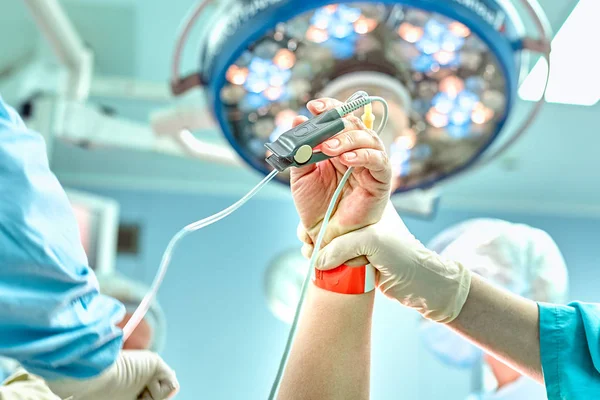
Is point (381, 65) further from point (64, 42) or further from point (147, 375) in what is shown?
point (64, 42)

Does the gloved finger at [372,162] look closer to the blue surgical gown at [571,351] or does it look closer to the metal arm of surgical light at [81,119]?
the blue surgical gown at [571,351]

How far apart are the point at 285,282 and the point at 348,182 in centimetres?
279

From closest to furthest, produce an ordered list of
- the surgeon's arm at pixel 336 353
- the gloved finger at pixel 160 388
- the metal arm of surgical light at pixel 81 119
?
1. the gloved finger at pixel 160 388
2. the surgeon's arm at pixel 336 353
3. the metal arm of surgical light at pixel 81 119

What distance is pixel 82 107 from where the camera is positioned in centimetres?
248

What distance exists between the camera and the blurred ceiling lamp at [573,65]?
263cm

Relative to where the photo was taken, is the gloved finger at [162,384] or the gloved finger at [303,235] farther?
the gloved finger at [303,235]

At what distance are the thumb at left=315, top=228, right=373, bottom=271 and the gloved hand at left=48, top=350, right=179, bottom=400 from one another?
33 centimetres

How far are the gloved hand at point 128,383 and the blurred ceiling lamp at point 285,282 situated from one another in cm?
256

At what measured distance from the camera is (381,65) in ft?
5.14

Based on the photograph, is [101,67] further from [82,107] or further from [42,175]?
[42,175]

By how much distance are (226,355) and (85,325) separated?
11.6ft

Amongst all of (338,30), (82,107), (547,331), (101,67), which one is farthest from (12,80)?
(547,331)

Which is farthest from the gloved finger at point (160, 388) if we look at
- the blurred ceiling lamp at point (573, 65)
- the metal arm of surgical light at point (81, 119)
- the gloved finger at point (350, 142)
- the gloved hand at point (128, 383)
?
the blurred ceiling lamp at point (573, 65)

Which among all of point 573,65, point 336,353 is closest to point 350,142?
point 336,353
